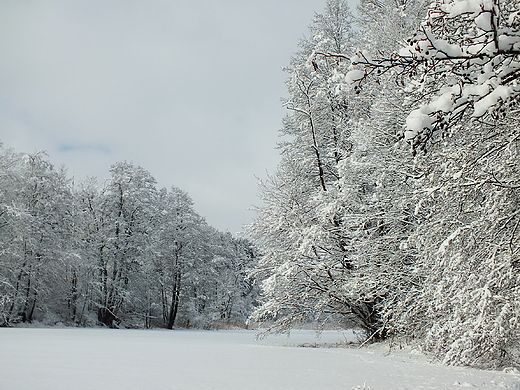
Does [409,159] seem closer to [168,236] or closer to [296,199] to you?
[296,199]

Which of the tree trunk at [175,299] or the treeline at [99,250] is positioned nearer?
the treeline at [99,250]

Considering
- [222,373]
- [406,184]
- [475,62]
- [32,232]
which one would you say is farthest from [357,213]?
[32,232]

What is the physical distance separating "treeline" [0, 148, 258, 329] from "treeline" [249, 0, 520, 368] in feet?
37.3

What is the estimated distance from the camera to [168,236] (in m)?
34.3

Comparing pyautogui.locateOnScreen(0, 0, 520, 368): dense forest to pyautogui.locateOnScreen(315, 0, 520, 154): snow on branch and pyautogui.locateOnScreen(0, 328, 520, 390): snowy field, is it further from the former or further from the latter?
pyautogui.locateOnScreen(0, 328, 520, 390): snowy field

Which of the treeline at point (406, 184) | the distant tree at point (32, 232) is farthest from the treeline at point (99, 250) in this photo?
the treeline at point (406, 184)

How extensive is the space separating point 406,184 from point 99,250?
85.5 feet

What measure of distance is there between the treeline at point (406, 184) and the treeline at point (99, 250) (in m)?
11.4

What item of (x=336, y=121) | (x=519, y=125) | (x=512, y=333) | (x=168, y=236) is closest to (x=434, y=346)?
(x=512, y=333)

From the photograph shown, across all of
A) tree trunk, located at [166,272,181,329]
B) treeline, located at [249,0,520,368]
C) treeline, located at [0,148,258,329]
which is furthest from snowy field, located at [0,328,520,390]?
tree trunk, located at [166,272,181,329]

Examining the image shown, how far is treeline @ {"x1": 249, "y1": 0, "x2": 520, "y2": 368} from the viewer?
3.63 metres

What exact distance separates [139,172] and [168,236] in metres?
5.55

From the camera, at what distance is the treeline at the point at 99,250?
25.2 metres

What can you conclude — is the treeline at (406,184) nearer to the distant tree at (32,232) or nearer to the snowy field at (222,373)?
the snowy field at (222,373)
